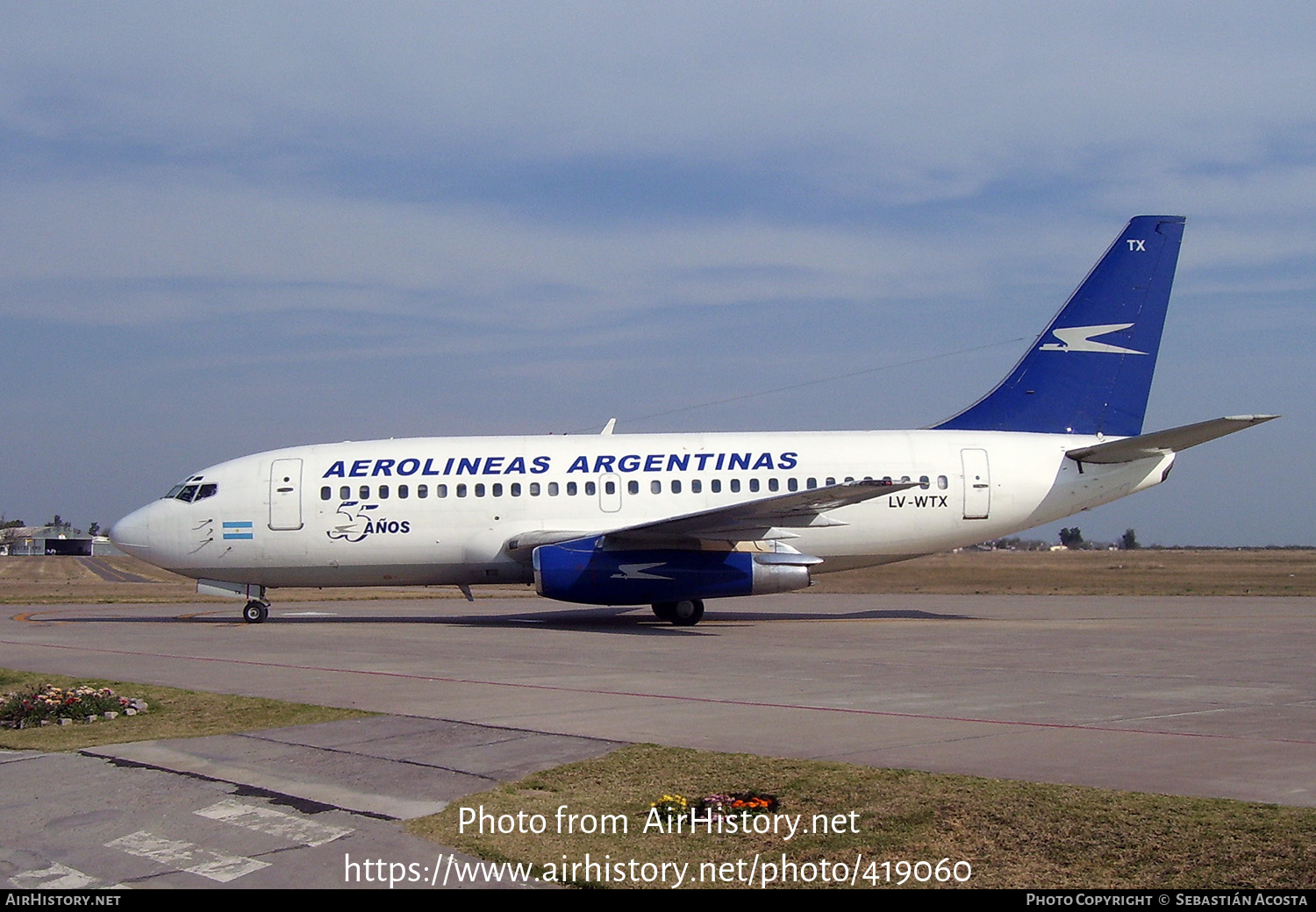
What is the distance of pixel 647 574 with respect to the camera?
21.2 meters

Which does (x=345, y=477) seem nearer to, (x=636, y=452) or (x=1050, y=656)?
(x=636, y=452)

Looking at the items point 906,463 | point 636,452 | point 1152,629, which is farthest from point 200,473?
point 1152,629

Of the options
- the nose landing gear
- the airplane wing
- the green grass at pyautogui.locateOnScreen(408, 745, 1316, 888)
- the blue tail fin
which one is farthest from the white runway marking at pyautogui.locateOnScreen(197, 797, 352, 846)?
the blue tail fin

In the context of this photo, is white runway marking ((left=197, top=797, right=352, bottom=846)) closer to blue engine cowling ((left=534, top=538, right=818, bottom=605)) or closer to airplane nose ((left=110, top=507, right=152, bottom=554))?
blue engine cowling ((left=534, top=538, right=818, bottom=605))

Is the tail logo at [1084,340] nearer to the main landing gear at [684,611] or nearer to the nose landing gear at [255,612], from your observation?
the main landing gear at [684,611]

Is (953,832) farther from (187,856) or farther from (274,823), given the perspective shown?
(187,856)

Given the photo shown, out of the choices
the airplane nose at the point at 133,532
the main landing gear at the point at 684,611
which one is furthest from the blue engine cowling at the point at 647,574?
the airplane nose at the point at 133,532

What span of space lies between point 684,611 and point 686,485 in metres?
2.59

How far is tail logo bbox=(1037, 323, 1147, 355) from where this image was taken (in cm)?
2397

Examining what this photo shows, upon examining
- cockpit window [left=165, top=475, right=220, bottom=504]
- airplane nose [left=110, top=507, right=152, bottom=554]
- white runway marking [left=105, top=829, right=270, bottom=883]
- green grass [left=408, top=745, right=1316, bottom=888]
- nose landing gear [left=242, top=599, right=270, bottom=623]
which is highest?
cockpit window [left=165, top=475, right=220, bottom=504]

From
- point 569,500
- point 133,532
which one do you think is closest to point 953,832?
point 569,500

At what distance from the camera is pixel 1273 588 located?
35.0 m

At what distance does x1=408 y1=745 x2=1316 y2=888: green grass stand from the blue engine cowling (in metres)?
13.6

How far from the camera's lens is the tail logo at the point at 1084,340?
2397 centimetres
